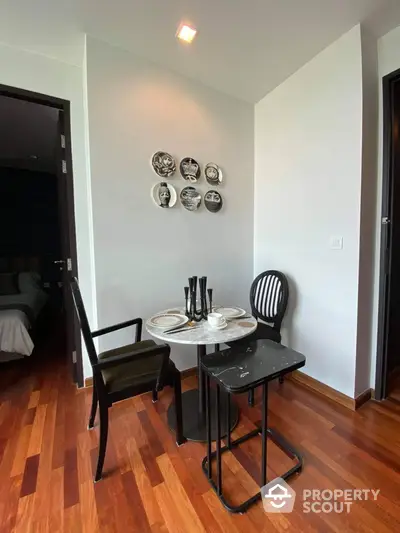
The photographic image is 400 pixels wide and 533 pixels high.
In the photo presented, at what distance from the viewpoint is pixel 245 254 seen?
2824 mm

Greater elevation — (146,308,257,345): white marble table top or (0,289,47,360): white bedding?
(146,308,257,345): white marble table top

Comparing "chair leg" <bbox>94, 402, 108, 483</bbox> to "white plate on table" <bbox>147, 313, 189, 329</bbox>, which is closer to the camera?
"chair leg" <bbox>94, 402, 108, 483</bbox>

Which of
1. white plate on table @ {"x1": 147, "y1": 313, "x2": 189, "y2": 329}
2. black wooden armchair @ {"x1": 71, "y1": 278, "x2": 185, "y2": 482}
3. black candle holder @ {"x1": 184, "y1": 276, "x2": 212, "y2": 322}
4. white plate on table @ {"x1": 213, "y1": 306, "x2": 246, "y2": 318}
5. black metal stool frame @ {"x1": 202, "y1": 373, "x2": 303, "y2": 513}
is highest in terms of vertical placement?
black candle holder @ {"x1": 184, "y1": 276, "x2": 212, "y2": 322}

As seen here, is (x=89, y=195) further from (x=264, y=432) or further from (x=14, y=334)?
(x=264, y=432)

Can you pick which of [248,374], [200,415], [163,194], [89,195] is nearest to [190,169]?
[163,194]

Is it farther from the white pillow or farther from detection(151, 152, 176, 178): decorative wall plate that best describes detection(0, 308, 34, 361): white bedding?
detection(151, 152, 176, 178): decorative wall plate

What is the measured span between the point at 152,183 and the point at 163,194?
0.41ft

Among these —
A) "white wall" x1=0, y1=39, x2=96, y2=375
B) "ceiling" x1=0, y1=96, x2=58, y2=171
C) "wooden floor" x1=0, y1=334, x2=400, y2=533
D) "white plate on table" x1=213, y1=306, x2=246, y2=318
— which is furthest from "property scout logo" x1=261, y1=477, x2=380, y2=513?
"ceiling" x1=0, y1=96, x2=58, y2=171

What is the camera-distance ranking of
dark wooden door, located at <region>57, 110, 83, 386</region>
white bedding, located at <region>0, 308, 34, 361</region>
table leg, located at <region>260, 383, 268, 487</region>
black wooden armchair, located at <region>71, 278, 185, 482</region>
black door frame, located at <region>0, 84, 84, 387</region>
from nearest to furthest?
table leg, located at <region>260, 383, 268, 487</region>
black wooden armchair, located at <region>71, 278, 185, 482</region>
black door frame, located at <region>0, 84, 84, 387</region>
dark wooden door, located at <region>57, 110, 83, 386</region>
white bedding, located at <region>0, 308, 34, 361</region>

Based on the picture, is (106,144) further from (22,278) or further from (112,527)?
(22,278)

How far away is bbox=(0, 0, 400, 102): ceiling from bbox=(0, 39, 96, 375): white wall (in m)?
0.07

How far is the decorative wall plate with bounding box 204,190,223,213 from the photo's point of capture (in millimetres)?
2496

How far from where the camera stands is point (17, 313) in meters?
2.73

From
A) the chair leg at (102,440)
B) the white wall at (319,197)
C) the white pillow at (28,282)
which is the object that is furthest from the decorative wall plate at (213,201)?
the white pillow at (28,282)
